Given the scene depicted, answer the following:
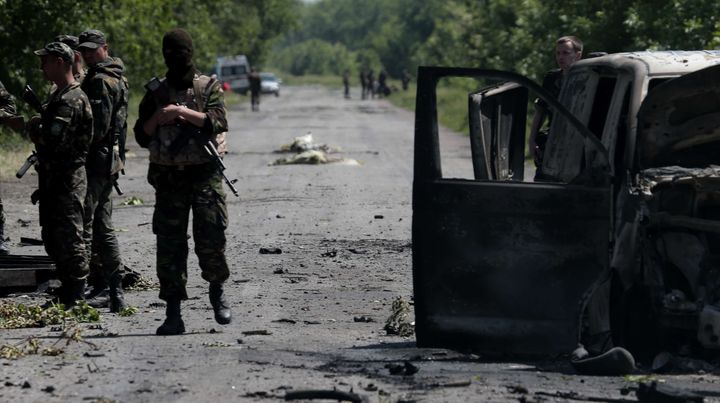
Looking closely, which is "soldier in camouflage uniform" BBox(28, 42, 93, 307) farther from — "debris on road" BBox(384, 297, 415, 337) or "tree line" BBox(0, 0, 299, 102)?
"tree line" BBox(0, 0, 299, 102)

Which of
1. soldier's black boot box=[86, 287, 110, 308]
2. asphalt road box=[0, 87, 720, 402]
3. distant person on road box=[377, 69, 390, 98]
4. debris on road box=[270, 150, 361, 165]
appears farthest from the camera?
distant person on road box=[377, 69, 390, 98]

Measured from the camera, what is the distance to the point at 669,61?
7.69 meters

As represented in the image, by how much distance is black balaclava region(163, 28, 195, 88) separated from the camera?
8.03m

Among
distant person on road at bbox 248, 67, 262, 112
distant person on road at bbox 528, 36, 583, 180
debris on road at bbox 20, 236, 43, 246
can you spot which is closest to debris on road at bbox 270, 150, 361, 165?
debris on road at bbox 20, 236, 43, 246

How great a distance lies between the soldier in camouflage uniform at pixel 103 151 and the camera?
903 cm

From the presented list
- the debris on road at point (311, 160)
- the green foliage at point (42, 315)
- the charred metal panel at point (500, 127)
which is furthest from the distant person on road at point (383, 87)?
the green foliage at point (42, 315)

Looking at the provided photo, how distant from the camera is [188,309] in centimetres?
917

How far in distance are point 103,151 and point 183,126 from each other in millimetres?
1236

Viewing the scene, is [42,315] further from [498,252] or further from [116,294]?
[498,252]

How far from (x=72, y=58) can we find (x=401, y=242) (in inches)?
195

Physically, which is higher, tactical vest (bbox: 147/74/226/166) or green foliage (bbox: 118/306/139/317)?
tactical vest (bbox: 147/74/226/166)

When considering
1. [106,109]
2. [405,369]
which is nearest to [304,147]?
[106,109]

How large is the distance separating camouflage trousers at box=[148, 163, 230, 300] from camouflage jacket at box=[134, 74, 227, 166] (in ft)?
0.35

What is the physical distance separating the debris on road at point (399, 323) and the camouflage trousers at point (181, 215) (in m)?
1.10
